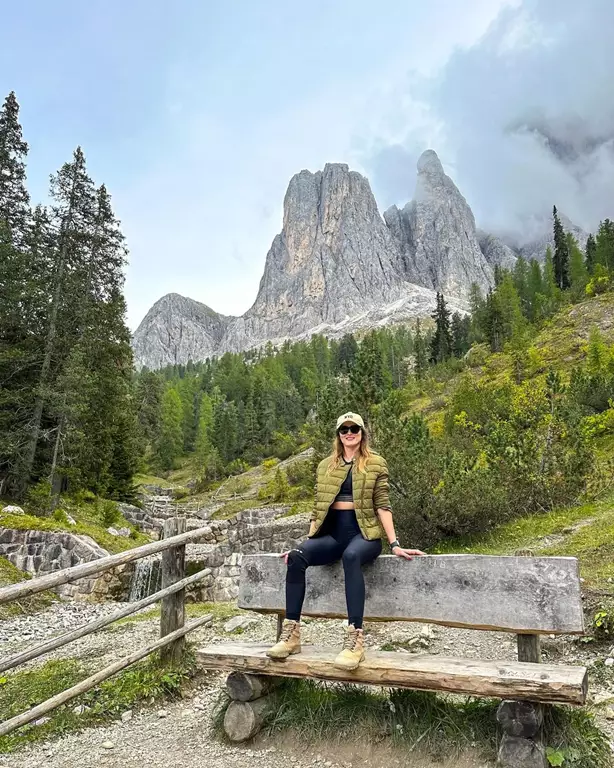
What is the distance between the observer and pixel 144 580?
1374 cm

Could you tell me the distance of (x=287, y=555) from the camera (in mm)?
4254

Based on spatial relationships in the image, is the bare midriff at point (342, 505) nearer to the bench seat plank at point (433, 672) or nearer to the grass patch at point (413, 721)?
the bench seat plank at point (433, 672)

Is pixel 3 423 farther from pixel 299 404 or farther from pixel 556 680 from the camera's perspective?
pixel 299 404

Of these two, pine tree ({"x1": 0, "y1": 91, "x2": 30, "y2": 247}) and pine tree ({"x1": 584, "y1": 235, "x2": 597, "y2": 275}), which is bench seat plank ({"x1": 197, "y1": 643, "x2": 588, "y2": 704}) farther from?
pine tree ({"x1": 584, "y1": 235, "x2": 597, "y2": 275})

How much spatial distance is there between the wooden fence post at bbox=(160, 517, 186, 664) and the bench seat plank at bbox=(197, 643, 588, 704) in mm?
1513

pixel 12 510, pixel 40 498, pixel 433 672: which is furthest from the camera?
pixel 40 498

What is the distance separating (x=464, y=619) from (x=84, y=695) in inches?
148

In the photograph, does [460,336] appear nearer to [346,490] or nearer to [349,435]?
[349,435]

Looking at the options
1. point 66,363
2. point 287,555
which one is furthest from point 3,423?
point 287,555

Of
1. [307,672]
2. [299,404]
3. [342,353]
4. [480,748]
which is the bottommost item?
[480,748]

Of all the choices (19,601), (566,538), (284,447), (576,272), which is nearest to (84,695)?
(19,601)

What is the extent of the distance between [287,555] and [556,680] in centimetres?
198

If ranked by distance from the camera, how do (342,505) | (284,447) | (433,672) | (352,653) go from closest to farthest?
(433,672)
(352,653)
(342,505)
(284,447)

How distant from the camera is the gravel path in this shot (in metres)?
3.74
